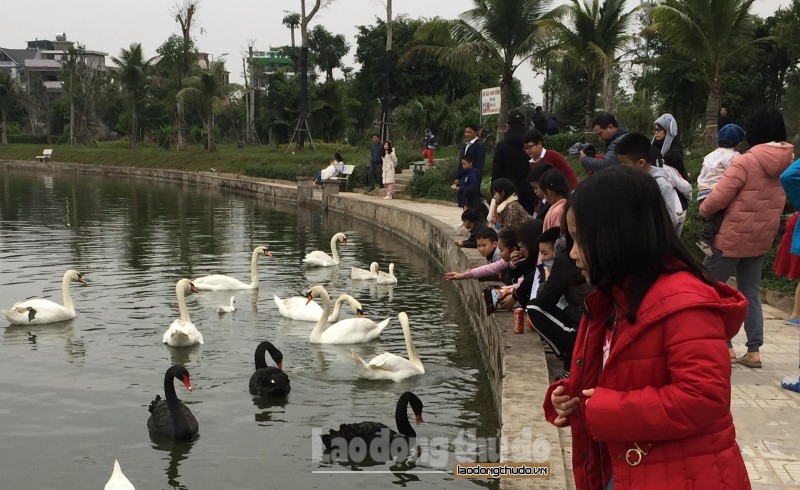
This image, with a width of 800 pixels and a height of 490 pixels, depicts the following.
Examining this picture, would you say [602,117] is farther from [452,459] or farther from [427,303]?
[427,303]

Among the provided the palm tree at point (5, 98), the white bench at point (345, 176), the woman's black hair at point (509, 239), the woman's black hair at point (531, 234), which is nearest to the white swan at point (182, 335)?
the woman's black hair at point (509, 239)

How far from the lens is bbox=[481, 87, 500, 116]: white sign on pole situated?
23125 millimetres

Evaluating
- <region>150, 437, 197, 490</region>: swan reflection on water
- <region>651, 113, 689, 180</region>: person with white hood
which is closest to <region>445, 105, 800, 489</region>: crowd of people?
<region>150, 437, 197, 490</region>: swan reflection on water

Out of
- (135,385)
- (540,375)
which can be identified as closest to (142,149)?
(135,385)

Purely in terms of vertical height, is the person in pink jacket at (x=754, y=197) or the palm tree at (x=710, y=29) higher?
the palm tree at (x=710, y=29)

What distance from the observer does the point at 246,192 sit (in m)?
33.4

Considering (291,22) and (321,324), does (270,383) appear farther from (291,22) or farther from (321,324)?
(291,22)

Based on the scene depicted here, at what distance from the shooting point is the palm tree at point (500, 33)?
→ 84.1ft

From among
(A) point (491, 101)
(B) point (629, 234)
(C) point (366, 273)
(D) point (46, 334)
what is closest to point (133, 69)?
(A) point (491, 101)

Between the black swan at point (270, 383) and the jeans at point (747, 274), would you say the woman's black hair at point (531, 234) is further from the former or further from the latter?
the black swan at point (270, 383)

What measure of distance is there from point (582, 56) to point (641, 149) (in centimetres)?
2136

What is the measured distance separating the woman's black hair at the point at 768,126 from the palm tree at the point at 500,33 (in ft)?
63.2

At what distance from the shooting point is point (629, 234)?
232cm

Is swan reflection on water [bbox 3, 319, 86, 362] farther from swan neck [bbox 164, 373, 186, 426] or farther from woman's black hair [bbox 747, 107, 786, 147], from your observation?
woman's black hair [bbox 747, 107, 786, 147]
